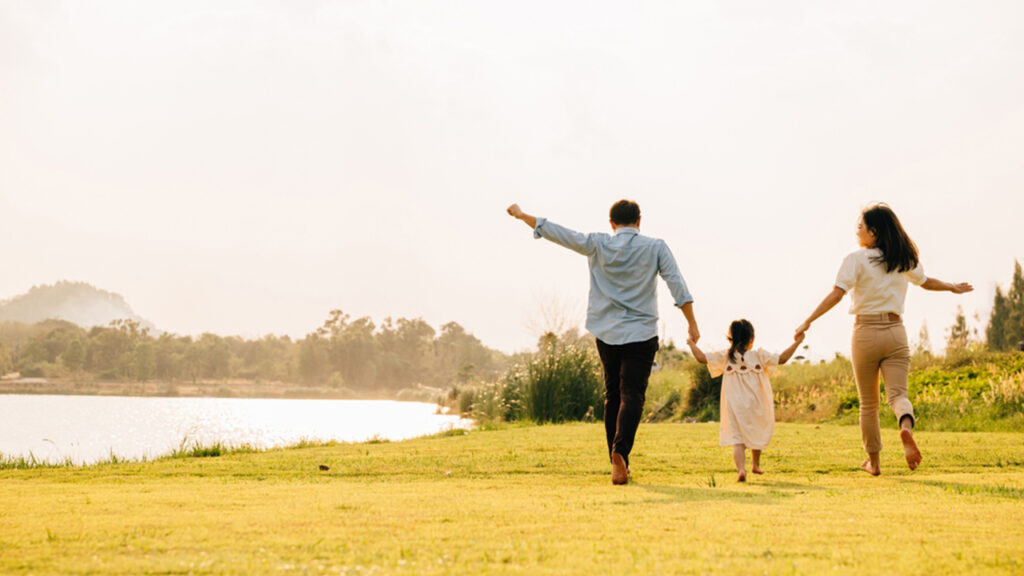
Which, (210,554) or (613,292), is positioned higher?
(613,292)

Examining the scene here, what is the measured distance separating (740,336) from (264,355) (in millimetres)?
111013

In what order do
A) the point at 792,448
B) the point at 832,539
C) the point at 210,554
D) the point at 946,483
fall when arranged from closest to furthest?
the point at 210,554 < the point at 832,539 < the point at 946,483 < the point at 792,448

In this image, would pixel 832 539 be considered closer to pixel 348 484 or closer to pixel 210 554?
pixel 210 554

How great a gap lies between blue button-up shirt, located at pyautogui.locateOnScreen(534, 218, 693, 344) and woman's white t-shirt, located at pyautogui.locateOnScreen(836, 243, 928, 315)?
3.63ft

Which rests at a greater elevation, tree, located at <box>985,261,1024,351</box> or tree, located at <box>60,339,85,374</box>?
tree, located at <box>985,261,1024,351</box>

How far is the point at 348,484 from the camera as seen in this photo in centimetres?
528

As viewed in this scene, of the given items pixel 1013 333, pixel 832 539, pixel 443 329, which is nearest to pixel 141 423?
pixel 832 539

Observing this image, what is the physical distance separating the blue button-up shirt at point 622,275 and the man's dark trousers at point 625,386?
0.11m

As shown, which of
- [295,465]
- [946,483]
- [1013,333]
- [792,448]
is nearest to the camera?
[946,483]

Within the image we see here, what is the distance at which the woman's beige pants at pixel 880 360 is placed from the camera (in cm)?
574

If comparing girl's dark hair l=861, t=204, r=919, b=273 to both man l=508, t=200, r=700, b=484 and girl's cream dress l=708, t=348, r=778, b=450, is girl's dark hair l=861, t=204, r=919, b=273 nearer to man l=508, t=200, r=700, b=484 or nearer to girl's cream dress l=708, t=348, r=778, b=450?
girl's cream dress l=708, t=348, r=778, b=450

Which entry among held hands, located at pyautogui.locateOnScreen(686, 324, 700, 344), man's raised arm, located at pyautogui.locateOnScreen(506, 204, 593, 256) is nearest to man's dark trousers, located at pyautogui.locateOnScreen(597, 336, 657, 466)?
held hands, located at pyautogui.locateOnScreen(686, 324, 700, 344)

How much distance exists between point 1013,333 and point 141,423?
27175 mm

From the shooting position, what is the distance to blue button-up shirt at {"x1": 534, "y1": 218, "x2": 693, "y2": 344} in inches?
219
